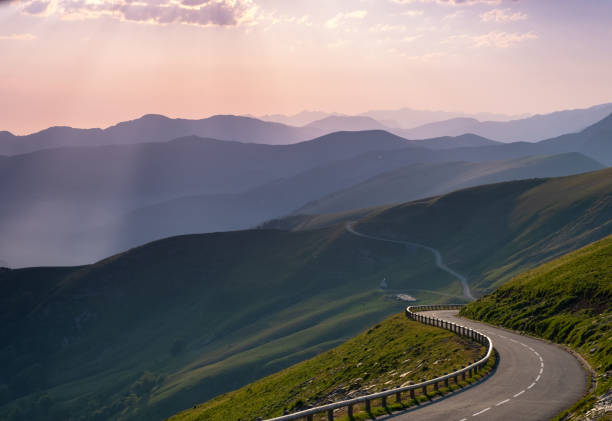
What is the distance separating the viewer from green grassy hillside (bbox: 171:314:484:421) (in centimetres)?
4944

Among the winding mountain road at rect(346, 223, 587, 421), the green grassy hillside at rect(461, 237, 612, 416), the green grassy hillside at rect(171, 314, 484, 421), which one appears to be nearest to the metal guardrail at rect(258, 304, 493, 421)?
the green grassy hillside at rect(171, 314, 484, 421)

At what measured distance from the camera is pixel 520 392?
36.3 m

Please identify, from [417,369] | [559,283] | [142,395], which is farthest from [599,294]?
[142,395]

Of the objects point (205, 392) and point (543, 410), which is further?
point (205, 392)

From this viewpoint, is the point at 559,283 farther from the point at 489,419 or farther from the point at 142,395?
the point at 142,395

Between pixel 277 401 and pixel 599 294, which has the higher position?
pixel 599 294

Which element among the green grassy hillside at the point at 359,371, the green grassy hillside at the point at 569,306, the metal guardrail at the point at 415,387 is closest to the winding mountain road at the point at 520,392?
the metal guardrail at the point at 415,387

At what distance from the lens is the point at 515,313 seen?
66.6 metres

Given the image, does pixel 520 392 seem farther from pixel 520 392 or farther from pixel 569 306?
pixel 569 306

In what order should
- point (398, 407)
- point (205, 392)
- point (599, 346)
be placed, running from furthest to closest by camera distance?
point (205, 392) < point (599, 346) < point (398, 407)

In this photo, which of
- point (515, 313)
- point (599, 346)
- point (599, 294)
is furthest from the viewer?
point (515, 313)

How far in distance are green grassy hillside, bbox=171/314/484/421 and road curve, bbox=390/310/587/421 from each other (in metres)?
4.18

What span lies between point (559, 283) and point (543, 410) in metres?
34.1

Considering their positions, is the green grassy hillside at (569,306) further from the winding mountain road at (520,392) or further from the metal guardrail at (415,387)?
the metal guardrail at (415,387)
